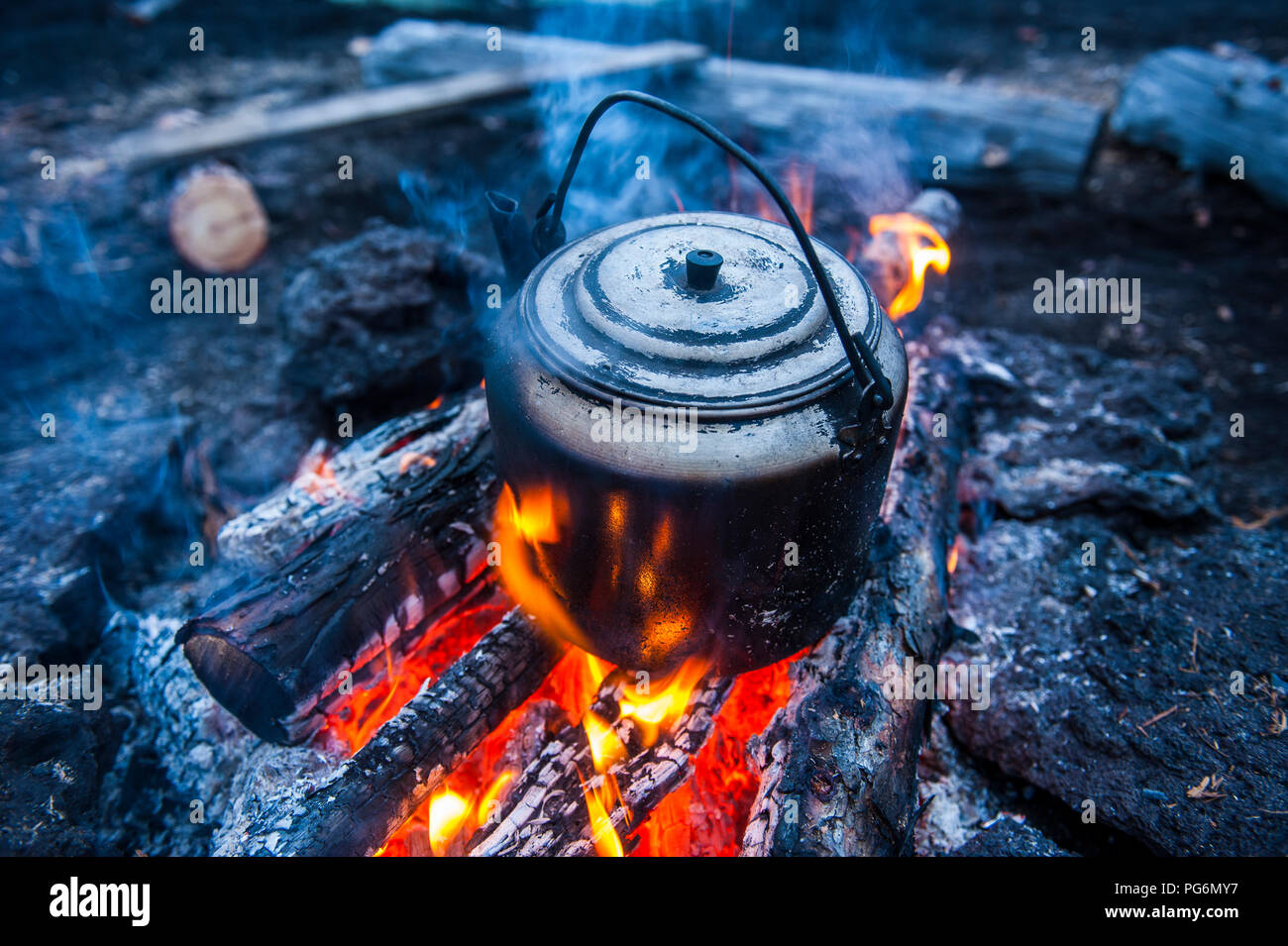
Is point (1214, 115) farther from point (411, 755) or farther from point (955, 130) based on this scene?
point (411, 755)

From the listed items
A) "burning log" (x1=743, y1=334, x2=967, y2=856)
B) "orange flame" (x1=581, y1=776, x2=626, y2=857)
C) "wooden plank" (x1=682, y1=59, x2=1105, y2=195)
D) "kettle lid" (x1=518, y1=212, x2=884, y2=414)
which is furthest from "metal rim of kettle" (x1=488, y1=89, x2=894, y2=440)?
"wooden plank" (x1=682, y1=59, x2=1105, y2=195)

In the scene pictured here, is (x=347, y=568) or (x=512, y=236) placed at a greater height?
(x=512, y=236)

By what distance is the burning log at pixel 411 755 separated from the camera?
203 centimetres

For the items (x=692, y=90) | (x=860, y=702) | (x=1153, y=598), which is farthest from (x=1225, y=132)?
(x=860, y=702)

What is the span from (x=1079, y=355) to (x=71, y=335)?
20.8 ft

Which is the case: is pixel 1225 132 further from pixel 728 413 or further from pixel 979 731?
pixel 728 413

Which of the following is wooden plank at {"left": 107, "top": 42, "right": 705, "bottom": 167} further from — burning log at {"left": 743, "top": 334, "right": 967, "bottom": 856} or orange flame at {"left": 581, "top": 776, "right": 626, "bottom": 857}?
orange flame at {"left": 581, "top": 776, "right": 626, "bottom": 857}

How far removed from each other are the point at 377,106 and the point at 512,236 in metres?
4.38

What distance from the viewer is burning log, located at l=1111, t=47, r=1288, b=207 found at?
5.62 metres

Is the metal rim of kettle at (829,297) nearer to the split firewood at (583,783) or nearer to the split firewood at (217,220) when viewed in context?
the split firewood at (583,783)

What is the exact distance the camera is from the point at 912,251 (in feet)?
12.3

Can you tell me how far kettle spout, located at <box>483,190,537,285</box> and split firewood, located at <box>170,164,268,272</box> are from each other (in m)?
3.82

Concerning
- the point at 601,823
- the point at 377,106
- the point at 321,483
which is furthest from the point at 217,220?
the point at 601,823

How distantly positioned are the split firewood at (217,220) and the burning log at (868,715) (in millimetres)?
4852
